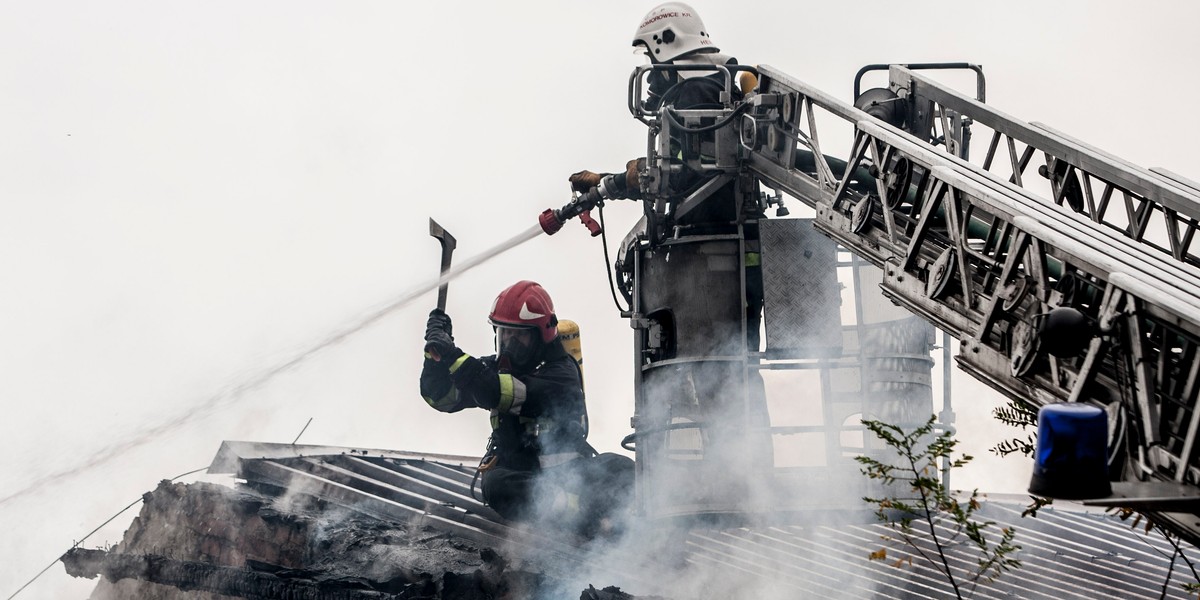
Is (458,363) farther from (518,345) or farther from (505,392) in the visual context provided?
(518,345)

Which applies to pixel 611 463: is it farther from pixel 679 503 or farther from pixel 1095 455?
pixel 1095 455

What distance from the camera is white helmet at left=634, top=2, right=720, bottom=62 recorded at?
36.2 feet

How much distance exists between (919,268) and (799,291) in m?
2.59

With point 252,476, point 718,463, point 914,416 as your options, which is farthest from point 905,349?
point 252,476

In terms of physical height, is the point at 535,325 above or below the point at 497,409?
above

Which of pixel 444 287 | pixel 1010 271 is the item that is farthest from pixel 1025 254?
pixel 444 287

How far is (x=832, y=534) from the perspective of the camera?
1042 centimetres

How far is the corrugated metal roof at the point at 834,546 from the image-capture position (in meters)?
9.67

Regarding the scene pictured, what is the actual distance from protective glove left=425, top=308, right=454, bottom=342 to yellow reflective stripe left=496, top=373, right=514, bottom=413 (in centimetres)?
49

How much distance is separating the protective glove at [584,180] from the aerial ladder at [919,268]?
14cm

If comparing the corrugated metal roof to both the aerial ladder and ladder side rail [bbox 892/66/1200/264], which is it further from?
ladder side rail [bbox 892/66/1200/264]

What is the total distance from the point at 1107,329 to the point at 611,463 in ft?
19.1

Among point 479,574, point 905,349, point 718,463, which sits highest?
point 905,349

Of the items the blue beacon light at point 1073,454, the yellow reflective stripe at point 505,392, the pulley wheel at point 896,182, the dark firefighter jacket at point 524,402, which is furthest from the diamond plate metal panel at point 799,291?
the blue beacon light at point 1073,454
